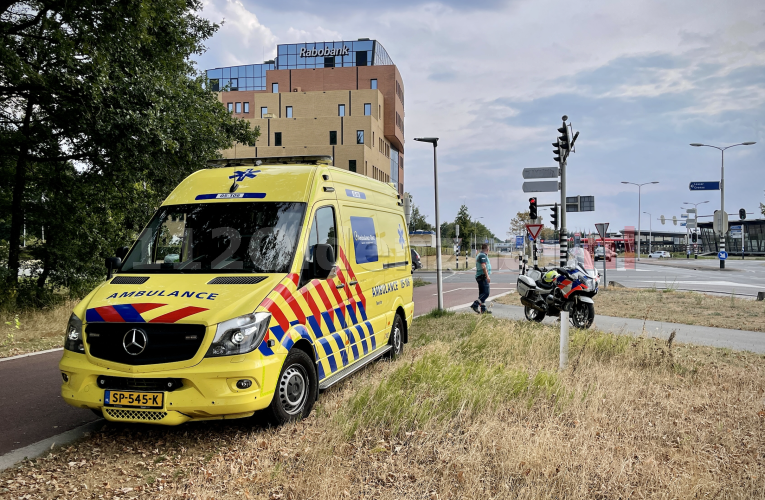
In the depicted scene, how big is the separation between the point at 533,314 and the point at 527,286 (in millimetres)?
1003

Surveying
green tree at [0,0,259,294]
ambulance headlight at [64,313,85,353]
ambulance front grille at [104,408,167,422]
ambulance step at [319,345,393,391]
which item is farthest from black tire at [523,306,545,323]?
ambulance headlight at [64,313,85,353]

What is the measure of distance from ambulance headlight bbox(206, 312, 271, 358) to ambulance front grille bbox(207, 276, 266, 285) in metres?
0.46

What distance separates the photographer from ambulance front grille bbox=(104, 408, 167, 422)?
434 centimetres

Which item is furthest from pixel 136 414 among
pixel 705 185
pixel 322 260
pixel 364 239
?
pixel 705 185

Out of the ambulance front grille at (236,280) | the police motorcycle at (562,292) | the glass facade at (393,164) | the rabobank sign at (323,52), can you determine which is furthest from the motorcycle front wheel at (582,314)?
the rabobank sign at (323,52)

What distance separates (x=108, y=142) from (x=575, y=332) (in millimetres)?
9625

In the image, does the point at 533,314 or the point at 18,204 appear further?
the point at 18,204

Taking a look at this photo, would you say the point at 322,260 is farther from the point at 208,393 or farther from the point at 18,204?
the point at 18,204

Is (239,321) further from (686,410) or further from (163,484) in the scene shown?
(686,410)

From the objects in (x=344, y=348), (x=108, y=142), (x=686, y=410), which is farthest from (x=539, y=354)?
(x=108, y=142)

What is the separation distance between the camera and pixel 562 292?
1173 cm

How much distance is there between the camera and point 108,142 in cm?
1123

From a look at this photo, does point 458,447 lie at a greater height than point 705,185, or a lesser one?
lesser

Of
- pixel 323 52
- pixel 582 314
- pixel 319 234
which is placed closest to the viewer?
pixel 319 234
